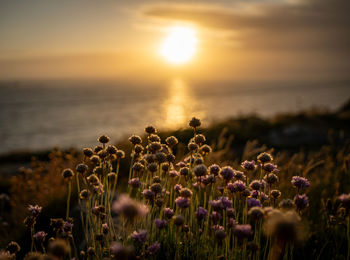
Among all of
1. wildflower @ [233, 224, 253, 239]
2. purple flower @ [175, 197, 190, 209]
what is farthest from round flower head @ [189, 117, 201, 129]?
wildflower @ [233, 224, 253, 239]

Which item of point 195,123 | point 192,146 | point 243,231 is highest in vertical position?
point 195,123

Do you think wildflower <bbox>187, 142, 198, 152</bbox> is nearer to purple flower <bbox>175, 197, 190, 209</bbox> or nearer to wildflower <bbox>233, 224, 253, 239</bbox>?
purple flower <bbox>175, 197, 190, 209</bbox>

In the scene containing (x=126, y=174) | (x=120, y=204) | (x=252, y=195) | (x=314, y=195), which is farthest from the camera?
(x=126, y=174)

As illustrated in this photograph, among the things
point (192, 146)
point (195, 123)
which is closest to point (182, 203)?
point (192, 146)

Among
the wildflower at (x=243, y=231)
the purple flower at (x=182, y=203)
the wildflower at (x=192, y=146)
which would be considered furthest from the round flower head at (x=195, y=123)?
the wildflower at (x=243, y=231)

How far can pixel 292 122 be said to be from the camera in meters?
17.5

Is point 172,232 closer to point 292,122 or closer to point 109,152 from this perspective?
point 109,152

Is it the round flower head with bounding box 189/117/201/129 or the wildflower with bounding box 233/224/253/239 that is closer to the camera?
the wildflower with bounding box 233/224/253/239

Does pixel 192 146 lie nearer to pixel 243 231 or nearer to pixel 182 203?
pixel 182 203

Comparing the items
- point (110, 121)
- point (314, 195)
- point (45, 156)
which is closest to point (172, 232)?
point (314, 195)

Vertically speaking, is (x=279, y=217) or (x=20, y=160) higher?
(x=279, y=217)

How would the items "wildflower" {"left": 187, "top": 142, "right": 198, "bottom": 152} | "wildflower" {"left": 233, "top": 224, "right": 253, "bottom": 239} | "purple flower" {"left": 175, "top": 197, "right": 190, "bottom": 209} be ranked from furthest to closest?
1. "wildflower" {"left": 187, "top": 142, "right": 198, "bottom": 152}
2. "purple flower" {"left": 175, "top": 197, "right": 190, "bottom": 209}
3. "wildflower" {"left": 233, "top": 224, "right": 253, "bottom": 239}

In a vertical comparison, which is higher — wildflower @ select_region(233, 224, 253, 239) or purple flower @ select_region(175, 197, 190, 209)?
purple flower @ select_region(175, 197, 190, 209)

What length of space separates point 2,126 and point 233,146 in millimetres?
40648
